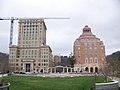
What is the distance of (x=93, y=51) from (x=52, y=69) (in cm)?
1782

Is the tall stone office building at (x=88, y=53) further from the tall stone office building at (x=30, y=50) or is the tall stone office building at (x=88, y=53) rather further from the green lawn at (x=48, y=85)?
the green lawn at (x=48, y=85)

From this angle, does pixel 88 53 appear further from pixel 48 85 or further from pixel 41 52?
pixel 48 85

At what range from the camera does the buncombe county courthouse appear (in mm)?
83125

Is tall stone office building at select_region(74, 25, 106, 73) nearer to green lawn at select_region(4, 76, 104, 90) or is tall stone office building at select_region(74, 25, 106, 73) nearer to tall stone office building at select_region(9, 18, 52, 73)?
tall stone office building at select_region(9, 18, 52, 73)

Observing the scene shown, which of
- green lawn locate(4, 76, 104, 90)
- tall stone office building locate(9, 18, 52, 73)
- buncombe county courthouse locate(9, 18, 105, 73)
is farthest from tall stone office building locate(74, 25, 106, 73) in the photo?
green lawn locate(4, 76, 104, 90)

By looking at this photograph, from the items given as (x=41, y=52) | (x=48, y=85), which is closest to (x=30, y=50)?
(x=41, y=52)

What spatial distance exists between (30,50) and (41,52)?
462cm

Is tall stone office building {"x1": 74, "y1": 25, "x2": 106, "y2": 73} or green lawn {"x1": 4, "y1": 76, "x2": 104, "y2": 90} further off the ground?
A: tall stone office building {"x1": 74, "y1": 25, "x2": 106, "y2": 73}

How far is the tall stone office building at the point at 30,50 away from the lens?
84.4 meters

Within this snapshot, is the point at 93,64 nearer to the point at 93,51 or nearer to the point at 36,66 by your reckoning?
the point at 93,51

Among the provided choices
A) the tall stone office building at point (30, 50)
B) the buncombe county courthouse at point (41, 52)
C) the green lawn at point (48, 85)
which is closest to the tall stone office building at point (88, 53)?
the buncombe county courthouse at point (41, 52)

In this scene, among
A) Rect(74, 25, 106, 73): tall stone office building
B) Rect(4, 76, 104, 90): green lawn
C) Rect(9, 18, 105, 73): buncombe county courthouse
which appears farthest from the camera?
Rect(9, 18, 105, 73): buncombe county courthouse

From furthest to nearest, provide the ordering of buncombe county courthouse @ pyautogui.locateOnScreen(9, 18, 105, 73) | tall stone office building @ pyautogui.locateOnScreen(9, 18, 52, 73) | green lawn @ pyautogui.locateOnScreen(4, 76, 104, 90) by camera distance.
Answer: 1. tall stone office building @ pyautogui.locateOnScreen(9, 18, 52, 73)
2. buncombe county courthouse @ pyautogui.locateOnScreen(9, 18, 105, 73)
3. green lawn @ pyautogui.locateOnScreen(4, 76, 104, 90)

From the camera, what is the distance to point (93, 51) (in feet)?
274
